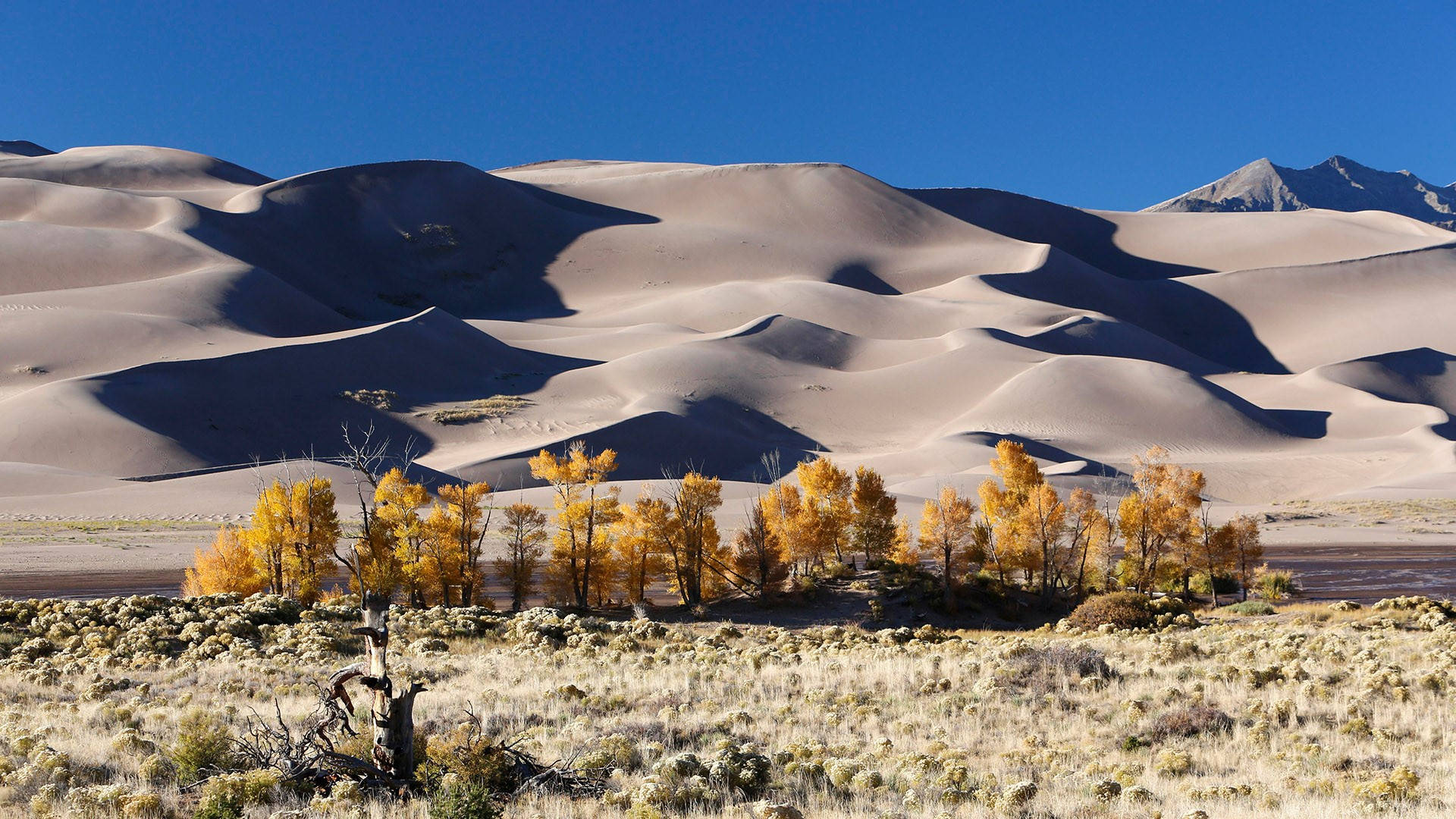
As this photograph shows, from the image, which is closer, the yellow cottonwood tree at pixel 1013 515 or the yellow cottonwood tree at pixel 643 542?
the yellow cottonwood tree at pixel 643 542

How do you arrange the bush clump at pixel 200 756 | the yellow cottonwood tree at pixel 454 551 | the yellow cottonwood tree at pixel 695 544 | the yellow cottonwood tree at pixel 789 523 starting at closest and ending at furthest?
the bush clump at pixel 200 756 → the yellow cottonwood tree at pixel 454 551 → the yellow cottonwood tree at pixel 695 544 → the yellow cottonwood tree at pixel 789 523

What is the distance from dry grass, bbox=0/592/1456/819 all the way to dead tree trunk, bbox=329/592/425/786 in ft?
1.86

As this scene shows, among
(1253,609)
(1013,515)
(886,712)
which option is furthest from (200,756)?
(1013,515)

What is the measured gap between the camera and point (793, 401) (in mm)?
133500

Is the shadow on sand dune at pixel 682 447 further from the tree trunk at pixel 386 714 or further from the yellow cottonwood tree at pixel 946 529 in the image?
the tree trunk at pixel 386 714

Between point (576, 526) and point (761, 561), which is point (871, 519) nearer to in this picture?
point (761, 561)

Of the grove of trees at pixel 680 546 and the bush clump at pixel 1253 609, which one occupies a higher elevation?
the grove of trees at pixel 680 546

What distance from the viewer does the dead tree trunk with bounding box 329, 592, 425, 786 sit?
10016mm

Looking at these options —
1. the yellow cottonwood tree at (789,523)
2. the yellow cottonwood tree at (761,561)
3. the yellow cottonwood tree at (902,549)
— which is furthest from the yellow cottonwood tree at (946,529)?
the yellow cottonwood tree at (761,561)

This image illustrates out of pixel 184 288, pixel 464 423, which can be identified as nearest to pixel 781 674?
pixel 464 423

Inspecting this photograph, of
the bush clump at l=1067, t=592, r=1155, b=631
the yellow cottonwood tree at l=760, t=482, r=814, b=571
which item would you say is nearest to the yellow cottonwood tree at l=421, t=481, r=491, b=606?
the yellow cottonwood tree at l=760, t=482, r=814, b=571

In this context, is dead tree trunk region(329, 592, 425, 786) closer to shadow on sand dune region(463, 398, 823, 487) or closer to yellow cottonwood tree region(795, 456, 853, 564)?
yellow cottonwood tree region(795, 456, 853, 564)

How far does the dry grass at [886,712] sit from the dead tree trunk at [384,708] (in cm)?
57

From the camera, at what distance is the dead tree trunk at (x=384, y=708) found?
10.0 m
